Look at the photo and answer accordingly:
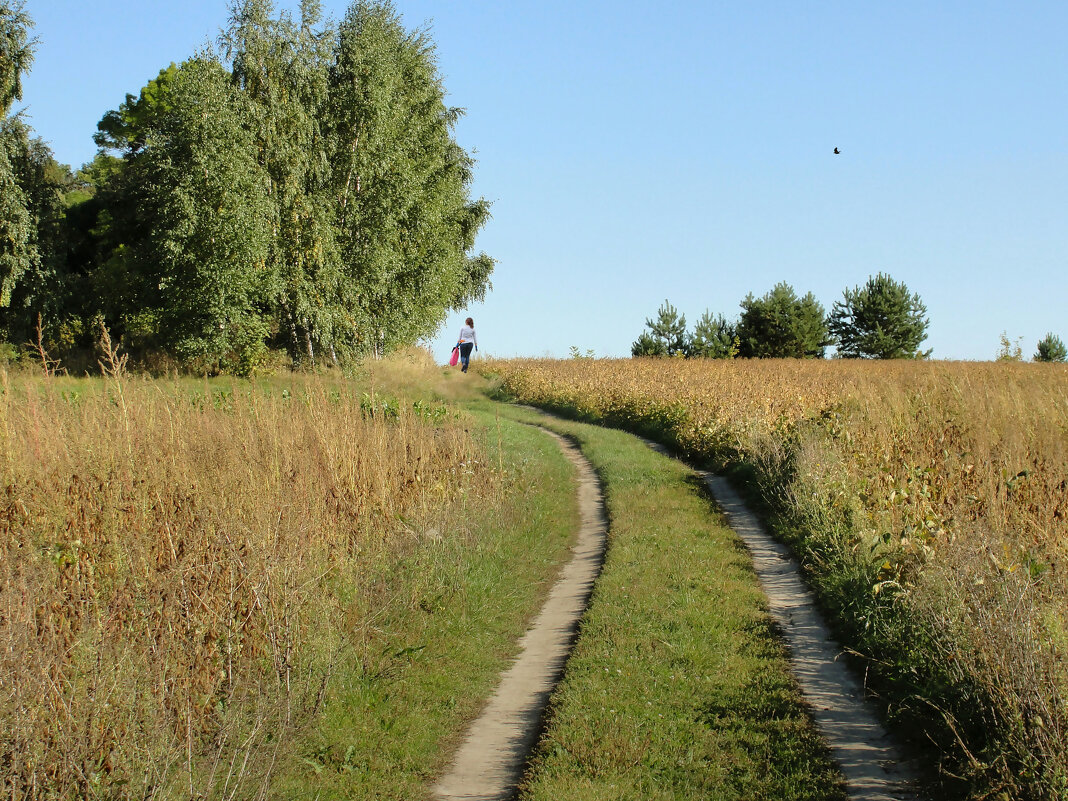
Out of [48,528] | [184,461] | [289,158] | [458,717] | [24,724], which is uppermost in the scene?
[289,158]

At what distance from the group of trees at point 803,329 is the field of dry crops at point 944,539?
24561 millimetres

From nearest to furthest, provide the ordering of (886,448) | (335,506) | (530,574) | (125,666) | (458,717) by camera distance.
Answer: (125,666) → (458,717) → (335,506) → (530,574) → (886,448)

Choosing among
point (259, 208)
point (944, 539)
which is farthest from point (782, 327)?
point (944, 539)

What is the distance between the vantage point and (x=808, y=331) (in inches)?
1823

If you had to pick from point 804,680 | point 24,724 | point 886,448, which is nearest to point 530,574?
point 804,680

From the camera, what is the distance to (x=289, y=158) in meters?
29.4

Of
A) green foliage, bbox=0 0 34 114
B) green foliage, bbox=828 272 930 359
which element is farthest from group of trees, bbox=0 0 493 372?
green foliage, bbox=828 272 930 359

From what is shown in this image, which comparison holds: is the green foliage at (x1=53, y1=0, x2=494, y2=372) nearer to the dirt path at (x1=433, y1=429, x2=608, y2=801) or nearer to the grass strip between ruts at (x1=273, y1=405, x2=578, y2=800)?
the grass strip between ruts at (x1=273, y1=405, x2=578, y2=800)

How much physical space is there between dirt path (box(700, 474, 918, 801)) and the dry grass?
3.68 meters

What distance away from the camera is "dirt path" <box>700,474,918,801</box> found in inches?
217

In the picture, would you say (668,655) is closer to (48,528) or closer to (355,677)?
(355,677)

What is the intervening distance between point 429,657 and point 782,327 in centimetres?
4141

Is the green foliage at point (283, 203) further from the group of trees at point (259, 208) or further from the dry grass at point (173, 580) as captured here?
the dry grass at point (173, 580)

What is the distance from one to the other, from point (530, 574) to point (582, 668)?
3.42 meters
